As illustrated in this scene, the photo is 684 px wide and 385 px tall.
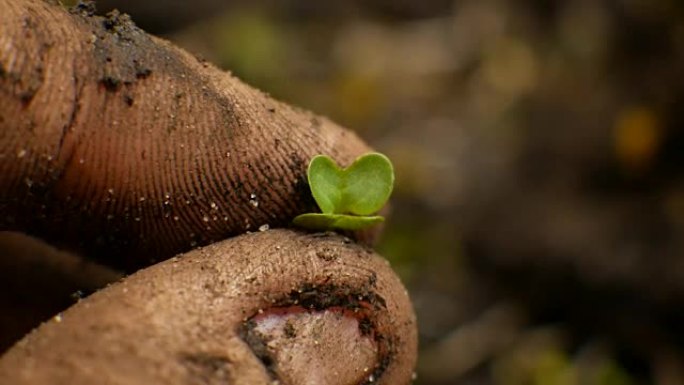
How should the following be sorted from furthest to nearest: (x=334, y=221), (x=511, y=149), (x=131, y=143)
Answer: (x=511, y=149) → (x=334, y=221) → (x=131, y=143)

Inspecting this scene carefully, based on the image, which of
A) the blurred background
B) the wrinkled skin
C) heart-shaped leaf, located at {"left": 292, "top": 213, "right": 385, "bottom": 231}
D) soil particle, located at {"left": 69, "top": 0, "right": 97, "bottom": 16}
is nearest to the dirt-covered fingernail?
the wrinkled skin

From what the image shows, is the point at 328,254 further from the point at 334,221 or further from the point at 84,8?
the point at 84,8

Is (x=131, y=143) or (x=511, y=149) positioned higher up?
(x=131, y=143)

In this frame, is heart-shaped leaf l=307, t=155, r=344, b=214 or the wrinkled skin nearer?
the wrinkled skin

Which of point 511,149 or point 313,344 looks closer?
point 313,344

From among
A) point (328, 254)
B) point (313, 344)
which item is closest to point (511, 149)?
point (328, 254)

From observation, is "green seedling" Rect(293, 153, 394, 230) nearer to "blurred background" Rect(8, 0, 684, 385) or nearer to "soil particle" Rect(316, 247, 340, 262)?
"soil particle" Rect(316, 247, 340, 262)
